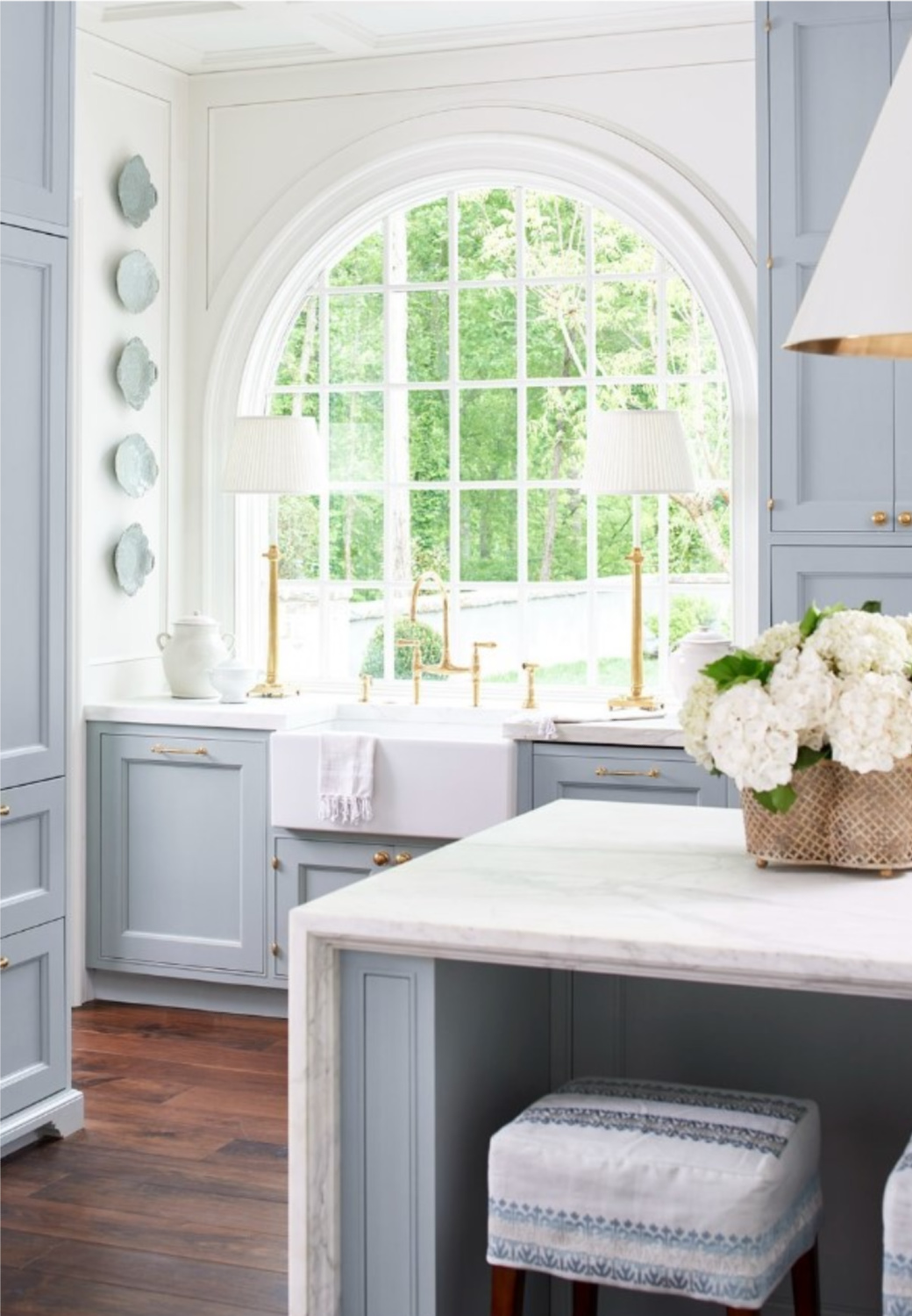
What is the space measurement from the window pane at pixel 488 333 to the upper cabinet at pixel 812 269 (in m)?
1.28

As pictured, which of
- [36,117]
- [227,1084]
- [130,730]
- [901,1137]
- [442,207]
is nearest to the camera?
[901,1137]

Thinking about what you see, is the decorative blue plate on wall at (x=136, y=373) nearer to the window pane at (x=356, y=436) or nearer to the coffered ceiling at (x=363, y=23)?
the window pane at (x=356, y=436)

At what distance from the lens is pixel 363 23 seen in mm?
5133

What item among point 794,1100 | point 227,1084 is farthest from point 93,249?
point 794,1100

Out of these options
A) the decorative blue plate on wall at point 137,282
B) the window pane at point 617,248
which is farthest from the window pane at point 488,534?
the decorative blue plate on wall at point 137,282

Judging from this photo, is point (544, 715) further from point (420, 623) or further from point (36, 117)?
point (36, 117)

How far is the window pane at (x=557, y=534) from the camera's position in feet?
17.9

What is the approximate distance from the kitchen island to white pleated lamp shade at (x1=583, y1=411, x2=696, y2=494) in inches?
90.1

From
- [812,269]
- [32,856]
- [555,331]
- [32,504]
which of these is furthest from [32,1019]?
[555,331]

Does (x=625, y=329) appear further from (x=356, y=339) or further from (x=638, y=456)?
(x=356, y=339)

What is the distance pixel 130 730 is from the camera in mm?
5211

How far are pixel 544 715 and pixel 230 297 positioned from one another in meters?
1.93

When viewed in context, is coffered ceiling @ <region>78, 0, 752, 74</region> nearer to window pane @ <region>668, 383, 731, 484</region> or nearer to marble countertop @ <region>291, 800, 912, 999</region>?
window pane @ <region>668, 383, 731, 484</region>

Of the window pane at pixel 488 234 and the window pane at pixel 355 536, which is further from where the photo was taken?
the window pane at pixel 355 536
